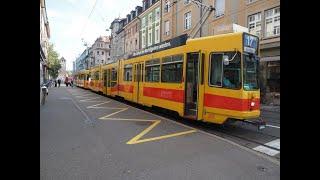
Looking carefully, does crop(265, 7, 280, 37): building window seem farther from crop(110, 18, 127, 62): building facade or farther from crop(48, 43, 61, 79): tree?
crop(48, 43, 61, 79): tree

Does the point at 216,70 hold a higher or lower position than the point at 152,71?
lower

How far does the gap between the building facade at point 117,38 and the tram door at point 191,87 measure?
159 feet

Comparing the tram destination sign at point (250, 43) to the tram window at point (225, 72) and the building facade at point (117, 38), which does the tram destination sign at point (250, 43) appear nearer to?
the tram window at point (225, 72)

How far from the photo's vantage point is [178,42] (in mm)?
12703

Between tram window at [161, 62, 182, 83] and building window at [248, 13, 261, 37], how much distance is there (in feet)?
40.5

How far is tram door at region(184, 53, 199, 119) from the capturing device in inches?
455

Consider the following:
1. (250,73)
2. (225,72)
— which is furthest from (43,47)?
(250,73)

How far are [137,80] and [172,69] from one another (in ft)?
16.8

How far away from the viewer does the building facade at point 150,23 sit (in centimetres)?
4324

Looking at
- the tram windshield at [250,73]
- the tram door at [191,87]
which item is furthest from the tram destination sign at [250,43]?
the tram door at [191,87]

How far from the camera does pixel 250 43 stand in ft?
33.3

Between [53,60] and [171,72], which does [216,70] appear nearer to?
[171,72]

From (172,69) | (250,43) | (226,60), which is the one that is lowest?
(172,69)

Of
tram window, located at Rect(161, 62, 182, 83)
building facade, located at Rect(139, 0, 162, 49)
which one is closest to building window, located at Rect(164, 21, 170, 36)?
building facade, located at Rect(139, 0, 162, 49)
